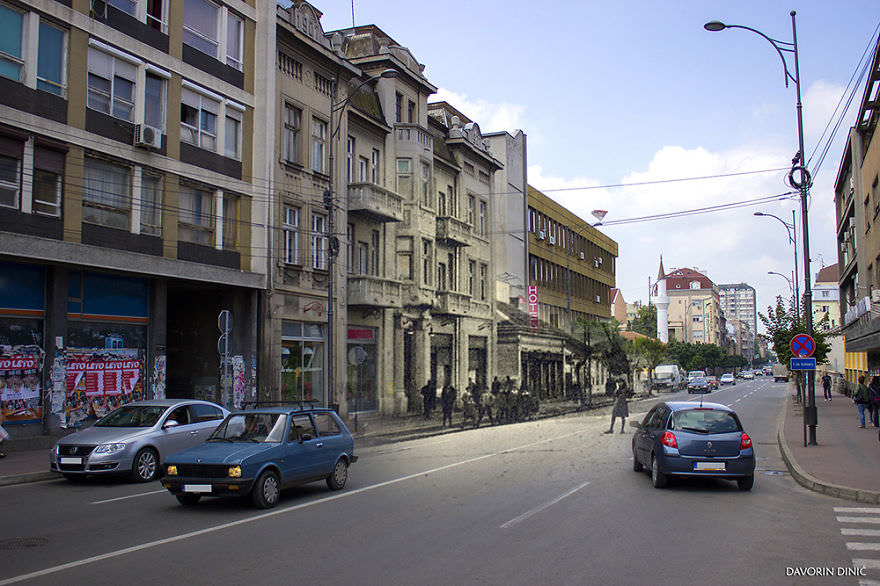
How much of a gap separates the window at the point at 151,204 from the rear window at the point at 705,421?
15.8 m

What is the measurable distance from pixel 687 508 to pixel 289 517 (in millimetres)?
5522

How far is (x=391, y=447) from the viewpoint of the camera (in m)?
Result: 21.6

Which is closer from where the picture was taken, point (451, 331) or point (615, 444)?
point (615, 444)

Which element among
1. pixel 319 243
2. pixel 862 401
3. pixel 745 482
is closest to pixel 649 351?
pixel 862 401

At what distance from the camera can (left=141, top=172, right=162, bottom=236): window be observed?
22.2m

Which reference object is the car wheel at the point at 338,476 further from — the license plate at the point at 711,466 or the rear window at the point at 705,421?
the license plate at the point at 711,466

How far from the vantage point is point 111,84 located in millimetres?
21094

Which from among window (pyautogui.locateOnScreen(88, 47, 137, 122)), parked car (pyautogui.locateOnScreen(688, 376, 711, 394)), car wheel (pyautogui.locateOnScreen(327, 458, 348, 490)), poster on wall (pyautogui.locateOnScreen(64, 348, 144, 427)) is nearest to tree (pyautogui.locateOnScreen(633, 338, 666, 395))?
parked car (pyautogui.locateOnScreen(688, 376, 711, 394))

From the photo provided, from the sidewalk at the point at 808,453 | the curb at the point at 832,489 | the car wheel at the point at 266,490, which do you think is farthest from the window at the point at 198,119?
the curb at the point at 832,489

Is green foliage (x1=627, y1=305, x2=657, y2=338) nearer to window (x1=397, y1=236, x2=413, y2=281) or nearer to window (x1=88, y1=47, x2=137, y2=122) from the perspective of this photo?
window (x1=397, y1=236, x2=413, y2=281)

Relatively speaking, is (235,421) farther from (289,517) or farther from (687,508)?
(687,508)

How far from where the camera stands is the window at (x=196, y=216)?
23.6m

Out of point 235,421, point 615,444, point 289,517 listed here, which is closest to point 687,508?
point 289,517

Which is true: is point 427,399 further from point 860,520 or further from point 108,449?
point 860,520
